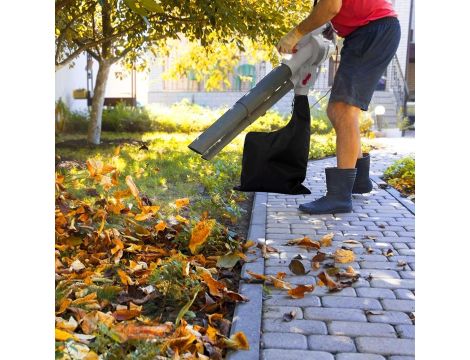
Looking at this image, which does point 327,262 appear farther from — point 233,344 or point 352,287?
point 233,344

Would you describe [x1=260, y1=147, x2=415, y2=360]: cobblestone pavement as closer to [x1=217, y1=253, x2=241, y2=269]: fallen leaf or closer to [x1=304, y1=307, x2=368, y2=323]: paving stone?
[x1=304, y1=307, x2=368, y2=323]: paving stone

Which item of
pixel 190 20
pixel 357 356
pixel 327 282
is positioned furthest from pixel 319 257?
pixel 190 20

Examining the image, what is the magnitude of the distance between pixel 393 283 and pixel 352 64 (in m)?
1.80

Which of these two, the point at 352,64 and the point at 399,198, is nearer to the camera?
the point at 352,64

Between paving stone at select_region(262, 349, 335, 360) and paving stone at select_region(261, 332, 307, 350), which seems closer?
paving stone at select_region(262, 349, 335, 360)

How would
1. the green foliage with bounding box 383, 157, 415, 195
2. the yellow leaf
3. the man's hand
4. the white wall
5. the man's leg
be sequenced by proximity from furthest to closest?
the white wall, the green foliage with bounding box 383, 157, 415, 195, the man's leg, the man's hand, the yellow leaf

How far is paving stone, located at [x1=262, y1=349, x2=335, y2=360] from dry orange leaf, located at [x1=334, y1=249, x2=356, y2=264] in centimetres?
117

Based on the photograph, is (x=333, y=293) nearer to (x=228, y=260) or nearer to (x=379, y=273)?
(x=379, y=273)

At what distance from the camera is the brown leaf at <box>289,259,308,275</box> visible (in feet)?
10.4

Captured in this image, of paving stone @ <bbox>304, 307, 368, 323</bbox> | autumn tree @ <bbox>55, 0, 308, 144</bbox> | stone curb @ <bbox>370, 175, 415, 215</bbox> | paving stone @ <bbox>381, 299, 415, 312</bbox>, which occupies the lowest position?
paving stone @ <bbox>304, 307, 368, 323</bbox>

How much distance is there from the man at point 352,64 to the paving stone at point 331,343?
2.18 m

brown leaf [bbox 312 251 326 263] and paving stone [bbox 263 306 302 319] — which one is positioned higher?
brown leaf [bbox 312 251 326 263]

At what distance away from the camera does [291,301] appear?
2.80 meters

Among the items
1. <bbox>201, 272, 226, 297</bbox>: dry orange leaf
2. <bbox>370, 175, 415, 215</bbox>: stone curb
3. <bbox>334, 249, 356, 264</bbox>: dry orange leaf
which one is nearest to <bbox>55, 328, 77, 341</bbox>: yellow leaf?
<bbox>201, 272, 226, 297</bbox>: dry orange leaf
